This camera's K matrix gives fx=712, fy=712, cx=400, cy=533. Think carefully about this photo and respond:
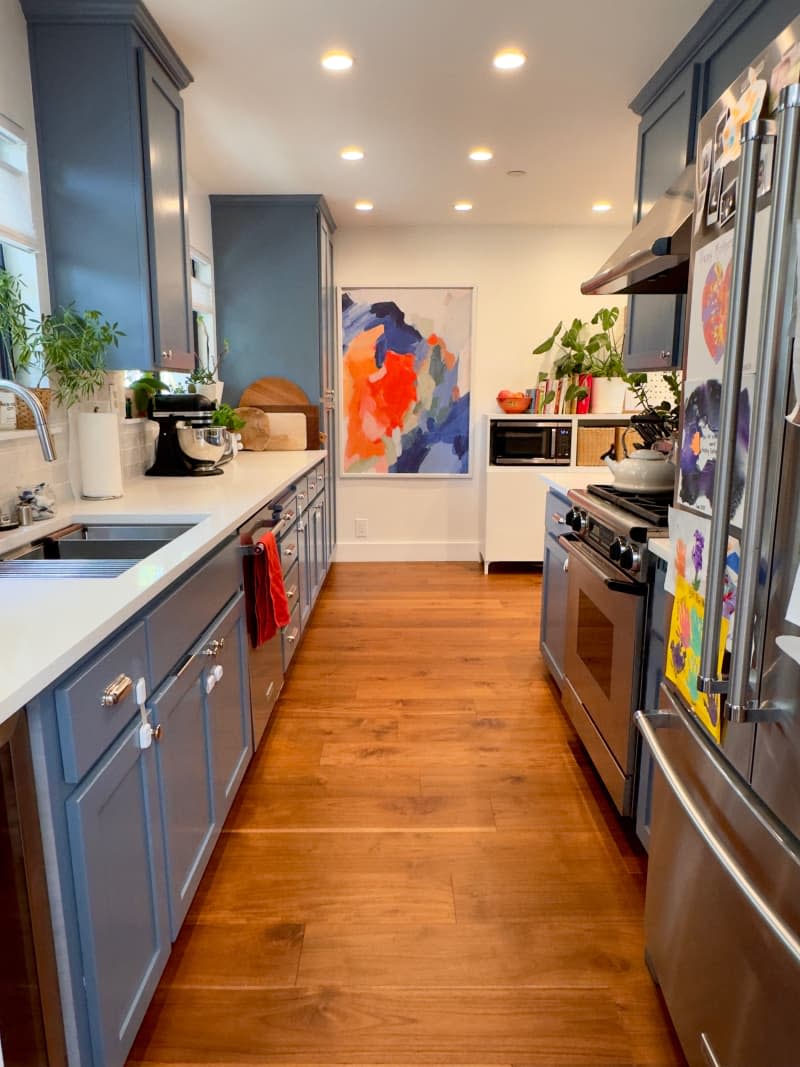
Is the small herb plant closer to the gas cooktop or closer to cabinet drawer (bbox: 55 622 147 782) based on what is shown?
the gas cooktop

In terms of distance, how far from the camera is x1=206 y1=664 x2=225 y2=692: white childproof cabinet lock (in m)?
1.83

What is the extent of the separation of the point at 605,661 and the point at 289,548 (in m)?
1.44

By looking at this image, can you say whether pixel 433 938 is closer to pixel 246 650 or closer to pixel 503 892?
pixel 503 892

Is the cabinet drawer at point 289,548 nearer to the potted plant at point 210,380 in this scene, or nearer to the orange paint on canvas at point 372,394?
the potted plant at point 210,380

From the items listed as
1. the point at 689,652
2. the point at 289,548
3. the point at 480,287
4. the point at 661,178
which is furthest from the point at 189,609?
the point at 480,287

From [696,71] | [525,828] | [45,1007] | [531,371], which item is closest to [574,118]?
[696,71]

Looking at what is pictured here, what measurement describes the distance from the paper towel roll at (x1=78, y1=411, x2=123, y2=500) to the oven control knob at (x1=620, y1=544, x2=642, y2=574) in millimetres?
1715

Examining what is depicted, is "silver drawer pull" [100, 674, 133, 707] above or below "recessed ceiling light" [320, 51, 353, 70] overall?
below

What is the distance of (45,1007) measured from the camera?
1052 millimetres

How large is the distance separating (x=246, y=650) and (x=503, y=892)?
1.02 meters

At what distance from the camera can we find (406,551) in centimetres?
559

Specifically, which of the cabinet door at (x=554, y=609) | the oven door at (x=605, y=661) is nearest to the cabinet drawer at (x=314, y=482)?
the cabinet door at (x=554, y=609)

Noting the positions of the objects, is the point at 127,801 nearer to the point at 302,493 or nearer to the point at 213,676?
the point at 213,676

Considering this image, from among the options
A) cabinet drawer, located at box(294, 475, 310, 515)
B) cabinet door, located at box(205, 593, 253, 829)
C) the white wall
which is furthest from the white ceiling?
cabinet door, located at box(205, 593, 253, 829)
